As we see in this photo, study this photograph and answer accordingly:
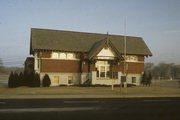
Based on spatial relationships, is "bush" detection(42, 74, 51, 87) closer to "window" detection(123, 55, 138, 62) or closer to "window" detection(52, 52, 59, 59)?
"window" detection(52, 52, 59, 59)

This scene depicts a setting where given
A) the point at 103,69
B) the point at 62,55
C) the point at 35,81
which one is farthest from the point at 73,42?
the point at 35,81

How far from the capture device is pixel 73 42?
135 ft

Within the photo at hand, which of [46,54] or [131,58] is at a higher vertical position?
[46,54]

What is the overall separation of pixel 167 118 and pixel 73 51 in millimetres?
28821

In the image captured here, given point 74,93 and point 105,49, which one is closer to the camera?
point 74,93

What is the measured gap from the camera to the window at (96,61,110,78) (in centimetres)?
3912

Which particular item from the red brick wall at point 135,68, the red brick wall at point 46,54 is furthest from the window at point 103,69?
the red brick wall at point 46,54

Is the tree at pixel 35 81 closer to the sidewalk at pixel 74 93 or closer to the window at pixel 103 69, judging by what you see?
the sidewalk at pixel 74 93

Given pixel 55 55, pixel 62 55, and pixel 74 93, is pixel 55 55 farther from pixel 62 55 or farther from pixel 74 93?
pixel 74 93

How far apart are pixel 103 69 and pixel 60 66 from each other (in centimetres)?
727

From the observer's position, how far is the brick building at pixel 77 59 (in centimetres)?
Answer: 3731

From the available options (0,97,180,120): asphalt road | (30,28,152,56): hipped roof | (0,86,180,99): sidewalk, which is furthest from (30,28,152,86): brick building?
(0,97,180,120): asphalt road

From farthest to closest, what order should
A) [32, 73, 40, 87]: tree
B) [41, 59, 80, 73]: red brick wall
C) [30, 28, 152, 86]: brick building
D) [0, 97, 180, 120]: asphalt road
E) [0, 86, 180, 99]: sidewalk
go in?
[30, 28, 152, 86]: brick building → [41, 59, 80, 73]: red brick wall → [32, 73, 40, 87]: tree → [0, 86, 180, 99]: sidewalk → [0, 97, 180, 120]: asphalt road

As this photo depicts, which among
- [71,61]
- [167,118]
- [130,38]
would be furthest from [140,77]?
[167,118]
